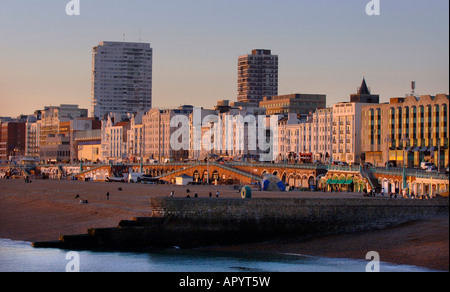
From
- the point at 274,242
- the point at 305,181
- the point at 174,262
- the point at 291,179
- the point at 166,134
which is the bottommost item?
the point at 174,262

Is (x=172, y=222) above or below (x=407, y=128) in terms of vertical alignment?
below

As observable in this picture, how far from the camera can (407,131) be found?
12712 centimetres

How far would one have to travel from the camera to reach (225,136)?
17862 centimetres

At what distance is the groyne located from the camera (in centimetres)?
5303

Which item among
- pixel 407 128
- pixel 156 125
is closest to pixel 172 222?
pixel 407 128

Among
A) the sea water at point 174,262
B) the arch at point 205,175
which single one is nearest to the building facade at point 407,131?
the arch at point 205,175

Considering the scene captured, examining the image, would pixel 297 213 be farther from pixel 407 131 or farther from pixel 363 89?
pixel 363 89

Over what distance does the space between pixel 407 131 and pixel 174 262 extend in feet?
279

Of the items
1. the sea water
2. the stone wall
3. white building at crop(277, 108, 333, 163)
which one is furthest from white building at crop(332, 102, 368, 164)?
the sea water

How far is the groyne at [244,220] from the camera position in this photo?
53.0m

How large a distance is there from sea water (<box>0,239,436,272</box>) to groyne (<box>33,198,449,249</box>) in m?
1.22

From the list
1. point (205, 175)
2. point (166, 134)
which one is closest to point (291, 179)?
point (205, 175)

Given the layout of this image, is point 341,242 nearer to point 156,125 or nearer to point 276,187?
point 276,187

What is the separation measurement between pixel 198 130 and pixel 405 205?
442 ft
